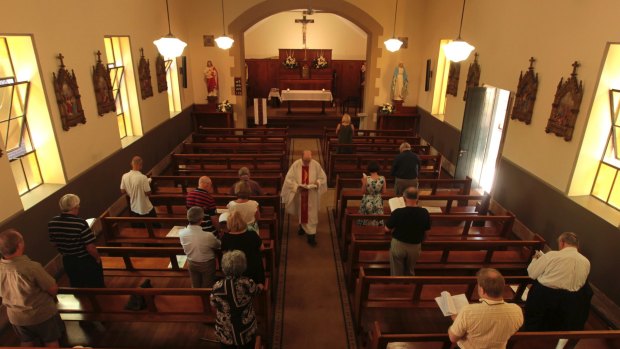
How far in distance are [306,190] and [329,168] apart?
253 centimetres

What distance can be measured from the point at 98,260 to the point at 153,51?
6.69 meters

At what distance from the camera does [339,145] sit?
8.24 meters

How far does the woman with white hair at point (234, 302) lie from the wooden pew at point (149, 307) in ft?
1.86

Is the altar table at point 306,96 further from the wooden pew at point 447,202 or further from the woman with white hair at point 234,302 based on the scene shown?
the woman with white hair at point 234,302

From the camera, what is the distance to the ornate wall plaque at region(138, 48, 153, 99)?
8359mm

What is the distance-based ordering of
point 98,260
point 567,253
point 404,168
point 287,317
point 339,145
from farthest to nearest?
1. point 339,145
2. point 404,168
3. point 287,317
4. point 98,260
5. point 567,253

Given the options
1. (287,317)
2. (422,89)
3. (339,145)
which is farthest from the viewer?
(422,89)

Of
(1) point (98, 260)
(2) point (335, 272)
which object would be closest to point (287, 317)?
(2) point (335, 272)

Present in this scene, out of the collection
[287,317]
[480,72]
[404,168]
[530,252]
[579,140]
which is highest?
[480,72]

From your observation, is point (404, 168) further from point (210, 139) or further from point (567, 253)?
point (210, 139)

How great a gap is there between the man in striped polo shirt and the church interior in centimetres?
26

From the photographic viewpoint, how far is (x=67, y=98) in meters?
5.68

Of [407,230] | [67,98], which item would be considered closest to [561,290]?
[407,230]

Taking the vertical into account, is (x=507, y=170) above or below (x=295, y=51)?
below
